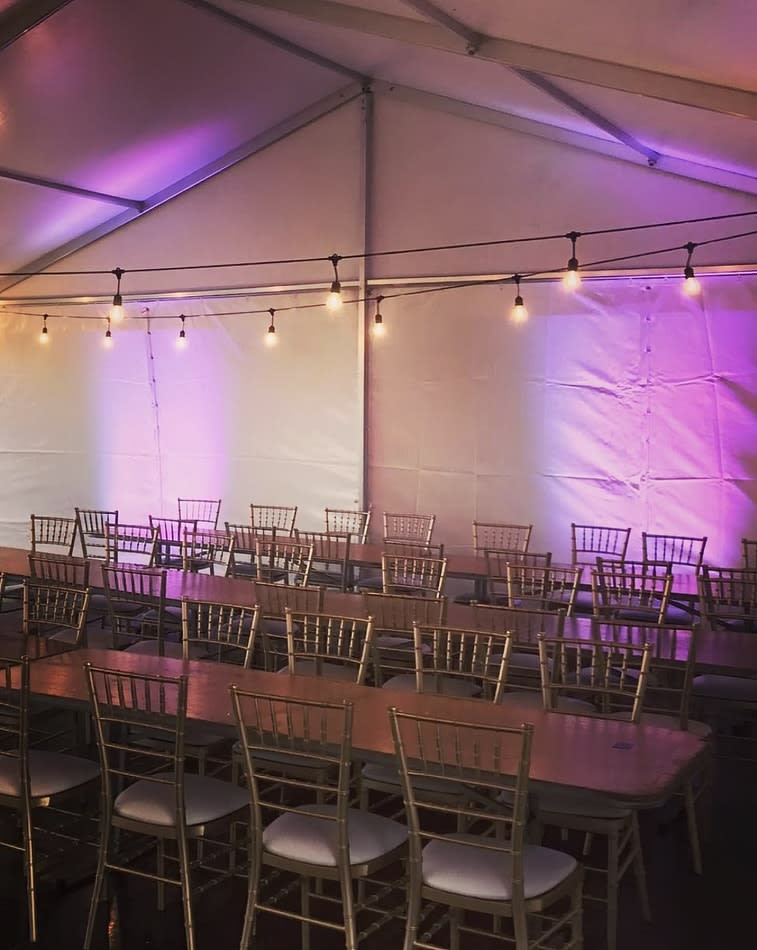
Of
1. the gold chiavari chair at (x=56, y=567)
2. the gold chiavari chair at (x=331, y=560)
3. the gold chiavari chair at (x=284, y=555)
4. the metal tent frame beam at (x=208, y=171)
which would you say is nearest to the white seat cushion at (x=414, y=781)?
the gold chiavari chair at (x=284, y=555)

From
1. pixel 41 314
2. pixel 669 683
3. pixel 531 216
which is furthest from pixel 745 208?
pixel 41 314

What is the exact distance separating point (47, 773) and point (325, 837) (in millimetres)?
1274

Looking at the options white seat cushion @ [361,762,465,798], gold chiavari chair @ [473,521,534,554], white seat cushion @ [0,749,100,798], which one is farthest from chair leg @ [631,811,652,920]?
gold chiavari chair @ [473,521,534,554]

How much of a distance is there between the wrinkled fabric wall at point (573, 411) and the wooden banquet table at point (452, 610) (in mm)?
1558

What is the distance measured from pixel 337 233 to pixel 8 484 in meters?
4.87

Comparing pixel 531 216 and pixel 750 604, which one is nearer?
pixel 750 604

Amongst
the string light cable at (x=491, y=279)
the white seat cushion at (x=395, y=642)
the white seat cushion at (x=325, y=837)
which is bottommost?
the white seat cushion at (x=325, y=837)

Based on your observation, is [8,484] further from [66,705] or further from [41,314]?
[66,705]

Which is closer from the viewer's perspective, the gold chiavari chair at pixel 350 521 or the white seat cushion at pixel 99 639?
the white seat cushion at pixel 99 639

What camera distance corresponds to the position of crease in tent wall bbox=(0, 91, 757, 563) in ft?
26.2

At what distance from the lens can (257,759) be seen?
4027 mm

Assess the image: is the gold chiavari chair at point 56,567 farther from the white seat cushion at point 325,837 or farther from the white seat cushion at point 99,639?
the white seat cushion at point 325,837

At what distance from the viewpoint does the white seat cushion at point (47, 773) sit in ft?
12.6

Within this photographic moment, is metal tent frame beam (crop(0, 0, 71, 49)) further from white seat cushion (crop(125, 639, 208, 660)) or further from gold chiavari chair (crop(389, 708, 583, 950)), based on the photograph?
gold chiavari chair (crop(389, 708, 583, 950))
